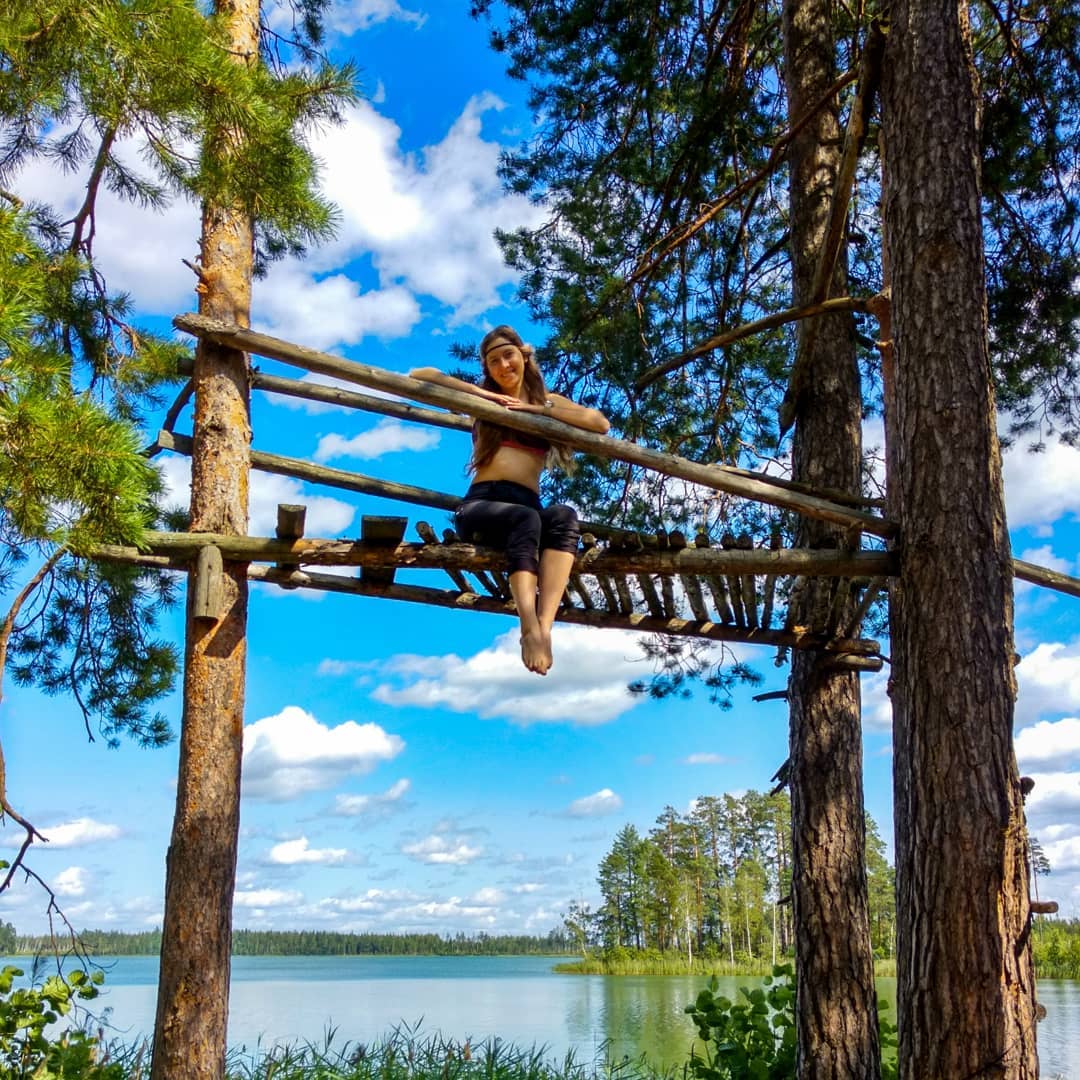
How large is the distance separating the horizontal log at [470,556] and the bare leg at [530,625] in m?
0.25

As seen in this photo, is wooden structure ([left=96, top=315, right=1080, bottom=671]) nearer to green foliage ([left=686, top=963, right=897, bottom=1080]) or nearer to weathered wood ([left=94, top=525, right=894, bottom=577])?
weathered wood ([left=94, top=525, right=894, bottom=577])

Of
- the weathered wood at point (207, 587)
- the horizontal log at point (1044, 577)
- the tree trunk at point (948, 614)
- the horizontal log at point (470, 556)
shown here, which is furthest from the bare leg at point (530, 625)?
the horizontal log at point (1044, 577)

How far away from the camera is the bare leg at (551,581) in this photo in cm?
371

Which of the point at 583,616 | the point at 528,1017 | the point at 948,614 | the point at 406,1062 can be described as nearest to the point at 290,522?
the point at 583,616

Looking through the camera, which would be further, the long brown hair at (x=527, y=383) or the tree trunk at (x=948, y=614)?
the long brown hair at (x=527, y=383)

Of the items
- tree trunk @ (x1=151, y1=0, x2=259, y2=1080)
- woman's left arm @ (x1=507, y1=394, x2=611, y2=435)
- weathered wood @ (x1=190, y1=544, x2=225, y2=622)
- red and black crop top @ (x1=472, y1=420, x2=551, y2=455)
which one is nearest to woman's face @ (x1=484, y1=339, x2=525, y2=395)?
woman's left arm @ (x1=507, y1=394, x2=611, y2=435)

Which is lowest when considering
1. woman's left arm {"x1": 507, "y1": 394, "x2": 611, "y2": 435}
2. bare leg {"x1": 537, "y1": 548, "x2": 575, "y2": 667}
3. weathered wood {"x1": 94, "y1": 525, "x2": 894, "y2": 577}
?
bare leg {"x1": 537, "y1": 548, "x2": 575, "y2": 667}

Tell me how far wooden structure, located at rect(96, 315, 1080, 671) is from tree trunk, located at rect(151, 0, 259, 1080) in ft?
0.55

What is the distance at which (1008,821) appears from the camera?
11.5 feet

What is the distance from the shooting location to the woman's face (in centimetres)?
434

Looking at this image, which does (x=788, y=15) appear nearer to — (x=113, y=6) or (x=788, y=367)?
(x=788, y=367)

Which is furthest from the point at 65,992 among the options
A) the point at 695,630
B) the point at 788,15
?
the point at 788,15

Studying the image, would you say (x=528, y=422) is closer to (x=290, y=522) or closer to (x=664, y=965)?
(x=290, y=522)

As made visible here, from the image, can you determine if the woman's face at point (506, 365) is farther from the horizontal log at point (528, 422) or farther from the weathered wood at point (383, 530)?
the weathered wood at point (383, 530)
